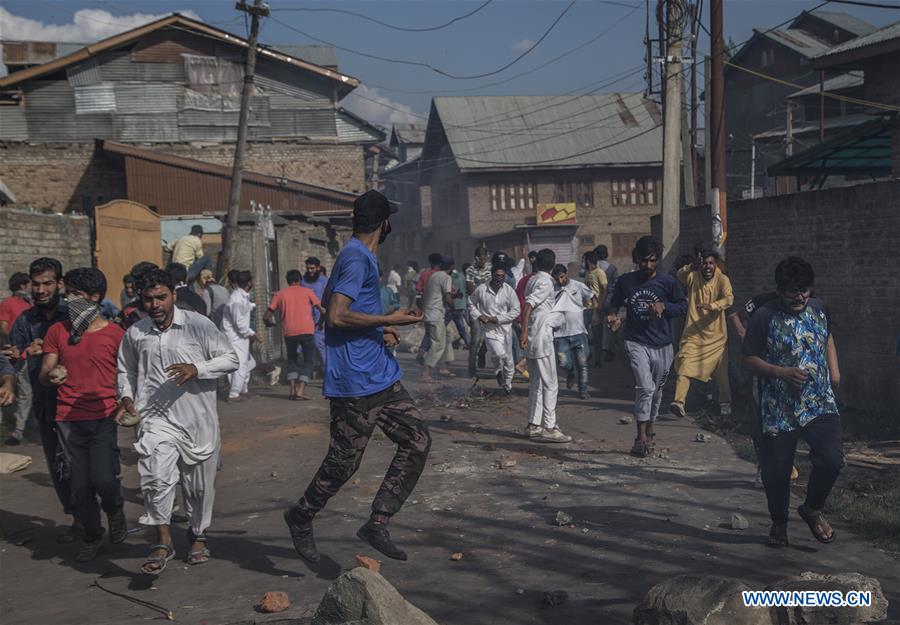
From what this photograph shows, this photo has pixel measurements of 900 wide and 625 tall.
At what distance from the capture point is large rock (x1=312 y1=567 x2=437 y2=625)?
4.21 metres

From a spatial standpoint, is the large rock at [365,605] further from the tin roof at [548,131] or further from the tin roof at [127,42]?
the tin roof at [548,131]

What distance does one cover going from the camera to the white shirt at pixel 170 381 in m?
5.73

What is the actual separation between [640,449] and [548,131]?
3851 cm

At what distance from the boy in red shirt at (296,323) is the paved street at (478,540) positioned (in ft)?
11.8

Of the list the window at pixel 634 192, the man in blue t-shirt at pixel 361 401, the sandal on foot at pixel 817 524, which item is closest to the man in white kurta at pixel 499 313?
the sandal on foot at pixel 817 524

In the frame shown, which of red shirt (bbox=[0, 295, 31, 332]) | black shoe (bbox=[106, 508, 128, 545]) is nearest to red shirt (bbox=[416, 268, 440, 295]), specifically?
red shirt (bbox=[0, 295, 31, 332])

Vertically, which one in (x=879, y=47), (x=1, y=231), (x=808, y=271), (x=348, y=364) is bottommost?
(x=348, y=364)

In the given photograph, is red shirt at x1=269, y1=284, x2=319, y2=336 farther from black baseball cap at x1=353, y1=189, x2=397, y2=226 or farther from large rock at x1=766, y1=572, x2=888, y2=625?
large rock at x1=766, y1=572, x2=888, y2=625

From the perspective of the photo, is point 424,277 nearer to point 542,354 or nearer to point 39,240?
point 39,240

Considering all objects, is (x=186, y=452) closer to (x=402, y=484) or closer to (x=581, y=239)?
(x=402, y=484)

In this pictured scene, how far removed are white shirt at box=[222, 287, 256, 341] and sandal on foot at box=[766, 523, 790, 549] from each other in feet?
31.2

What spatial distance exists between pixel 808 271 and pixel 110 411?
4527mm

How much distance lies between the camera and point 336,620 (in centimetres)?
437

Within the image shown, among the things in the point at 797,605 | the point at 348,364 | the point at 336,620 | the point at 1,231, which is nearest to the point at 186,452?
the point at 348,364
